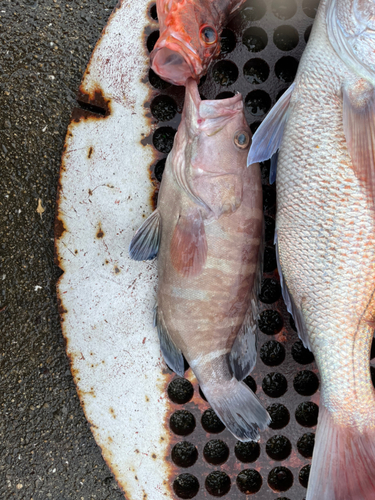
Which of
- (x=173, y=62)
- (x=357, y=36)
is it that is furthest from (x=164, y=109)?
(x=357, y=36)

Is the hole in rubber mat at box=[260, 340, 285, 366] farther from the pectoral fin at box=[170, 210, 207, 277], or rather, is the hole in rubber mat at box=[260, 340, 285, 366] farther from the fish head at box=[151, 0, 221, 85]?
the fish head at box=[151, 0, 221, 85]

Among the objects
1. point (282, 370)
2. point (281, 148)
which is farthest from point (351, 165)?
point (282, 370)

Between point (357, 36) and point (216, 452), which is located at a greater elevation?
point (357, 36)

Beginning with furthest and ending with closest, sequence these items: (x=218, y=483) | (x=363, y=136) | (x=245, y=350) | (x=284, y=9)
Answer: (x=218, y=483)
(x=284, y=9)
(x=245, y=350)
(x=363, y=136)

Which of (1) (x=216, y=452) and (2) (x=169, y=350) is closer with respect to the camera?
(2) (x=169, y=350)

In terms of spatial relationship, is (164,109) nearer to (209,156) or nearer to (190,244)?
(209,156)

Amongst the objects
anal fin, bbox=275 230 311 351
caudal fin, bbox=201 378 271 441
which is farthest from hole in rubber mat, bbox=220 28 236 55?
caudal fin, bbox=201 378 271 441

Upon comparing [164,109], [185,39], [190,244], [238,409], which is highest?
[185,39]
